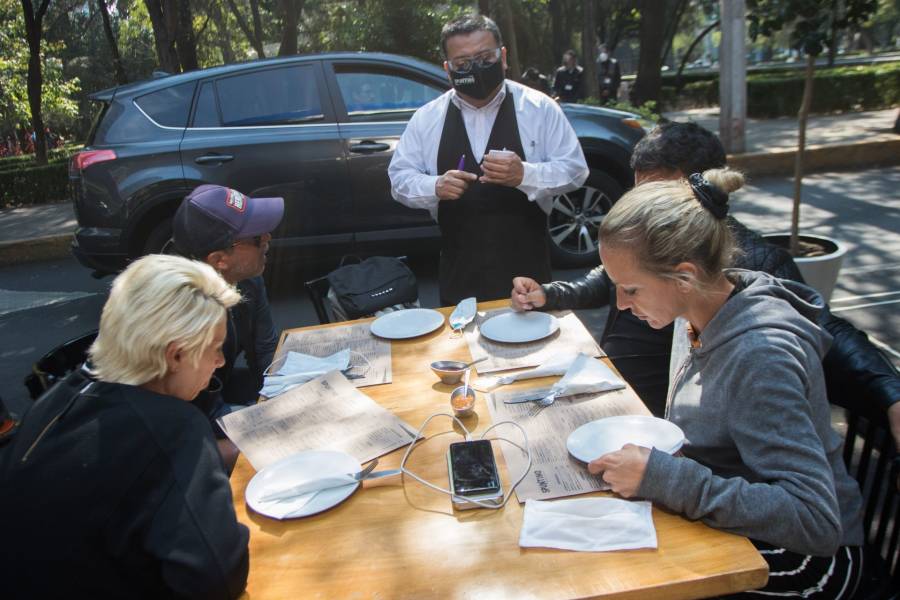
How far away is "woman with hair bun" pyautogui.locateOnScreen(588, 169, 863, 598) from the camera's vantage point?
139 cm

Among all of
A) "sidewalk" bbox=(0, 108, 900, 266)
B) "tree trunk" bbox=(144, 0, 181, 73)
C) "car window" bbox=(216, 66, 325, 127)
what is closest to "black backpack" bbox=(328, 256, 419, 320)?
"car window" bbox=(216, 66, 325, 127)

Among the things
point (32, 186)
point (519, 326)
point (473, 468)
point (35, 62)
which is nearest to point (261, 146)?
point (519, 326)

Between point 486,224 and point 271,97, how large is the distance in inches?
121

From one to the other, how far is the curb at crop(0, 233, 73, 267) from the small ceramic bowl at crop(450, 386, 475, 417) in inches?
295

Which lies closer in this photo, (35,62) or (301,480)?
(301,480)

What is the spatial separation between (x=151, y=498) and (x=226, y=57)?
3044 centimetres

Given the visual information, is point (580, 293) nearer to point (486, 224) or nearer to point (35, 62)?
point (486, 224)

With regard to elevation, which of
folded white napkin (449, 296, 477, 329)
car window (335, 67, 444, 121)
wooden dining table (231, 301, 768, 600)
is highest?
car window (335, 67, 444, 121)

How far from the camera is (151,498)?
4.17 ft

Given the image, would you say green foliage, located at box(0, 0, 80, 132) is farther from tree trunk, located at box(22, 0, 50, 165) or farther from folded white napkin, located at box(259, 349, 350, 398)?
folded white napkin, located at box(259, 349, 350, 398)

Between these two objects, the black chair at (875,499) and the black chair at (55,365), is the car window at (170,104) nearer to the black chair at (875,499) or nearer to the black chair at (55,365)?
the black chair at (55,365)

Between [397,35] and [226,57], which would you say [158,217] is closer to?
[397,35]

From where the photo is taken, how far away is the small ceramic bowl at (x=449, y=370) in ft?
7.00

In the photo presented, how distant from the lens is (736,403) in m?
1.50
